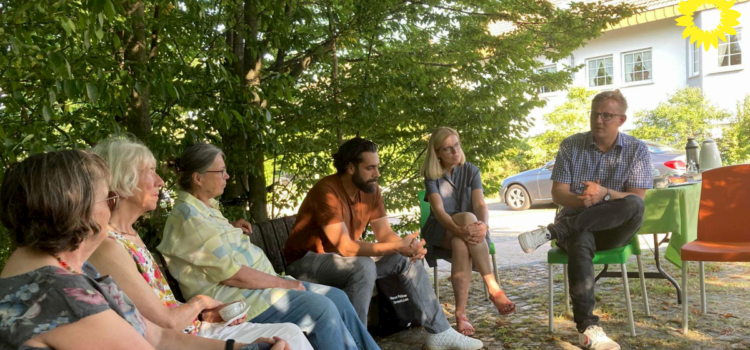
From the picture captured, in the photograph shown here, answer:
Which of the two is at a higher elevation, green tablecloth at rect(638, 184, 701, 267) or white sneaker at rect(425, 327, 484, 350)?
green tablecloth at rect(638, 184, 701, 267)

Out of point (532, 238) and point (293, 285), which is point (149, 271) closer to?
point (293, 285)

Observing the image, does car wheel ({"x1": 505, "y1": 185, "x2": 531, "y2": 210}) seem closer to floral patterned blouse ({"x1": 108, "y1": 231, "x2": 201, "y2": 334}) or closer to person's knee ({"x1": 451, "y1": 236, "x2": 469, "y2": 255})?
person's knee ({"x1": 451, "y1": 236, "x2": 469, "y2": 255})

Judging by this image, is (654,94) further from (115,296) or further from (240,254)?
(115,296)

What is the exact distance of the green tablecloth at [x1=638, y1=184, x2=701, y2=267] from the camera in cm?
484

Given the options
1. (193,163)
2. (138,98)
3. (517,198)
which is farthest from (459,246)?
(517,198)

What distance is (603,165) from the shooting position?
4.40m

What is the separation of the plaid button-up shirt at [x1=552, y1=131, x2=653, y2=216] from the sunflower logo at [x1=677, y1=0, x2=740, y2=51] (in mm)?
12100

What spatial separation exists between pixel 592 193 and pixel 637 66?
15.5 m

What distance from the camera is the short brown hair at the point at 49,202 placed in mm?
1586

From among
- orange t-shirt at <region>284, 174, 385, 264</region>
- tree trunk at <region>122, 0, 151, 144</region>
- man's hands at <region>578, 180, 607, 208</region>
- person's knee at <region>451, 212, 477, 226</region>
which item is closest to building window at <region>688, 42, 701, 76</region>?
man's hands at <region>578, 180, 607, 208</region>

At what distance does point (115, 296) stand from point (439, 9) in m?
4.95

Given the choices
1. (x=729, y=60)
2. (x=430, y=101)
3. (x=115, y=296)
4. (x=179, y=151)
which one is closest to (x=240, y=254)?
(x=179, y=151)

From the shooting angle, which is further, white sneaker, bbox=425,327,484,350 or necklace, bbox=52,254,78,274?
white sneaker, bbox=425,327,484,350

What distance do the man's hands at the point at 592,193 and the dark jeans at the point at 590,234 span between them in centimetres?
5
